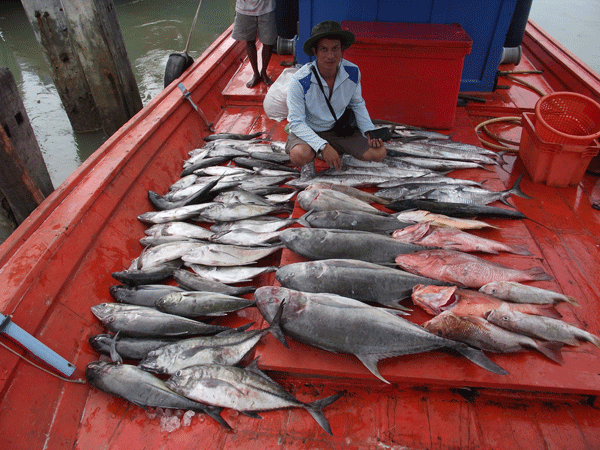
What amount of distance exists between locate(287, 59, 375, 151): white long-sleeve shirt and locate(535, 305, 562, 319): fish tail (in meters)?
2.21

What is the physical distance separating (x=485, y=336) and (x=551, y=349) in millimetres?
376

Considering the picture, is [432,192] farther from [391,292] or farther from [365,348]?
[365,348]

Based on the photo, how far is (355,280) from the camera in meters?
2.36

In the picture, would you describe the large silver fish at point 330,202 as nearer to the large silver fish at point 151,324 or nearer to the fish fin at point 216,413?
the large silver fish at point 151,324

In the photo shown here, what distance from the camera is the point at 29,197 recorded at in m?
3.45

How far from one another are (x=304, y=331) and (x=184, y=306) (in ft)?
3.09

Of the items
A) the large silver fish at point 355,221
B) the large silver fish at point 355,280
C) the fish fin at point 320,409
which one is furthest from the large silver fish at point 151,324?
the large silver fish at point 355,221

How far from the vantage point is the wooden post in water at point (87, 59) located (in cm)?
548

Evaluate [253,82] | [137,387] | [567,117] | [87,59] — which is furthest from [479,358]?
[87,59]

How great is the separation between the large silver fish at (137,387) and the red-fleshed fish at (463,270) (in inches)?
62.3

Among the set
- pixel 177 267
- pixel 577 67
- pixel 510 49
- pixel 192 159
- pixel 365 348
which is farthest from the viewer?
pixel 510 49

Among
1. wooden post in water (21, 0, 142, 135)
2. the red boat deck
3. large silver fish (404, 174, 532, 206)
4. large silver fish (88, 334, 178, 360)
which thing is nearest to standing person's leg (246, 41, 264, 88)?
wooden post in water (21, 0, 142, 135)

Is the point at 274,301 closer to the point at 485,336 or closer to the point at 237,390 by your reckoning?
the point at 237,390

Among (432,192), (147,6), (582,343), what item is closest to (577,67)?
(432,192)
